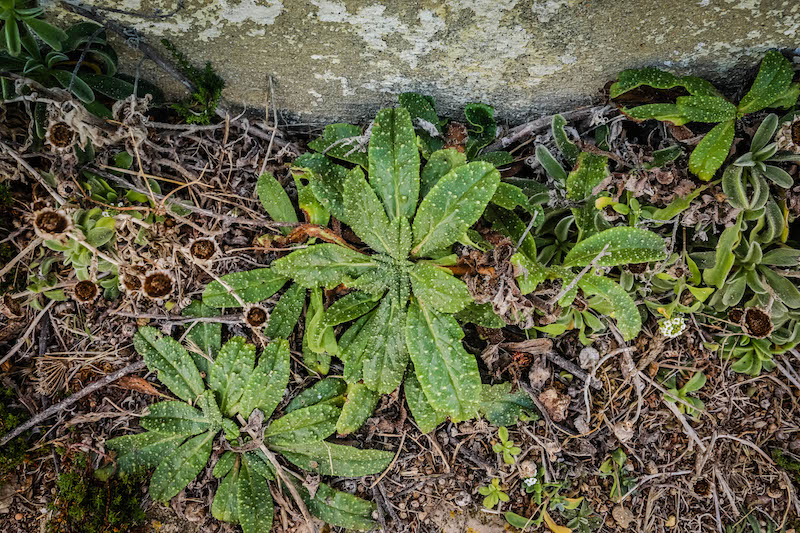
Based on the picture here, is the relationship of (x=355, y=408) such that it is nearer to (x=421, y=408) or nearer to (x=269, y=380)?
(x=421, y=408)

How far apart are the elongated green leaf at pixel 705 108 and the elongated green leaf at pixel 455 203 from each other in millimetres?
771

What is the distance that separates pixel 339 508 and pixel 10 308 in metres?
1.66

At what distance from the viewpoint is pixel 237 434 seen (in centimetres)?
229

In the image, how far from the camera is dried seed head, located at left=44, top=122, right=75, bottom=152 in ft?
6.46

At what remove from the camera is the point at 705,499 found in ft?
7.77

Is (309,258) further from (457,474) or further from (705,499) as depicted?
(705,499)

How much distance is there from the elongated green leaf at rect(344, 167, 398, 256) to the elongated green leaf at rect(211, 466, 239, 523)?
125 cm

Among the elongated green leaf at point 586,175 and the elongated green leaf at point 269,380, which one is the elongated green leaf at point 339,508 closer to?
the elongated green leaf at point 269,380

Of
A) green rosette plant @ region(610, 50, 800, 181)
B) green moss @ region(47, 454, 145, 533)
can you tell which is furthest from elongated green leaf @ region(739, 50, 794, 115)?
green moss @ region(47, 454, 145, 533)

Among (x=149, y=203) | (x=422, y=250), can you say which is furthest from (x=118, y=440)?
(x=422, y=250)

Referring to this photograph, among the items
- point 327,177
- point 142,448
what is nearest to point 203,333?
point 142,448

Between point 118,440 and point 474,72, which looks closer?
point 474,72

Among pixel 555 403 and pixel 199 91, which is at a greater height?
pixel 199 91

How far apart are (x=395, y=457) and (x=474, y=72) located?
170cm
